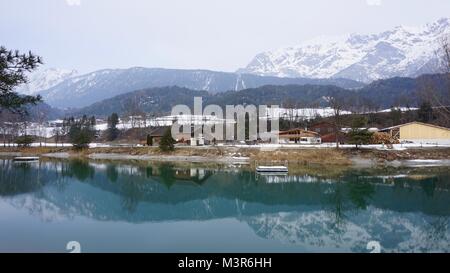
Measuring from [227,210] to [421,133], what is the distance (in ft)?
135

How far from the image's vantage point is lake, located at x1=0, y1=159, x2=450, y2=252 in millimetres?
12844

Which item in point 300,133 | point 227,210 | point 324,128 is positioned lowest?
point 227,210

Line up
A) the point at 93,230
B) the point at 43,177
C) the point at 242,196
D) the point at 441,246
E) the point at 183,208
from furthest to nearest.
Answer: the point at 43,177 < the point at 242,196 < the point at 183,208 < the point at 93,230 < the point at 441,246

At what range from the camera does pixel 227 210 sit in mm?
20062

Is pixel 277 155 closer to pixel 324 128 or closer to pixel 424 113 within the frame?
pixel 324 128

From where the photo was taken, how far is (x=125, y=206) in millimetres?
21406

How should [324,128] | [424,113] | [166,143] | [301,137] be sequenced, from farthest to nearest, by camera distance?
[424,113] < [324,128] < [301,137] < [166,143]

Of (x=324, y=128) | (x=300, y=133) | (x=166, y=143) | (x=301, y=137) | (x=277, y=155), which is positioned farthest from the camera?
(x=324, y=128)

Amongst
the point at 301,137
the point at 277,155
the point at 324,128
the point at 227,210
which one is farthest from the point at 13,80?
the point at 324,128

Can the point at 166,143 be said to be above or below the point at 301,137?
below
